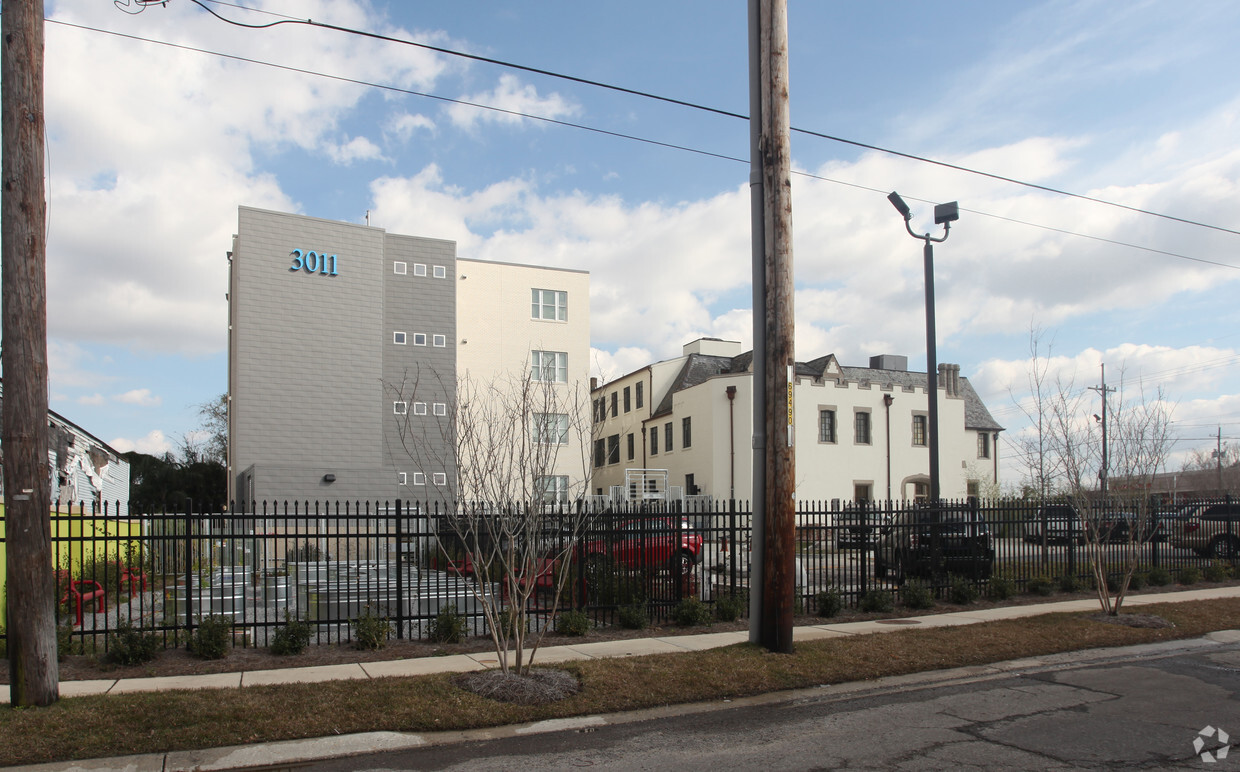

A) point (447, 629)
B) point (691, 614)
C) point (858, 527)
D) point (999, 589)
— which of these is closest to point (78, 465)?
point (447, 629)

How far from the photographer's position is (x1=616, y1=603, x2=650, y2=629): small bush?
1237 centimetres

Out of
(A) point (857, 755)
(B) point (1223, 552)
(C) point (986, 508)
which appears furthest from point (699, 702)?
(B) point (1223, 552)

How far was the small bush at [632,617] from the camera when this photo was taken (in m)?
12.4

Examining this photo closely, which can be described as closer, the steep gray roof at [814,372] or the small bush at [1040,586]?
the small bush at [1040,586]

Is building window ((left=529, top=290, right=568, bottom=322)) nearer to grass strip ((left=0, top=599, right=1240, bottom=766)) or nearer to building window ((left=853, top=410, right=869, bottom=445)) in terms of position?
building window ((left=853, top=410, right=869, bottom=445))

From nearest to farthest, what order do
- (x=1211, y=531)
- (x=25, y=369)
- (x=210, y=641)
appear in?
(x=25, y=369) < (x=210, y=641) < (x=1211, y=531)

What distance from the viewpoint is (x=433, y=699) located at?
8078mm

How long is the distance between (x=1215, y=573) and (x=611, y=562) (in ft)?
46.6

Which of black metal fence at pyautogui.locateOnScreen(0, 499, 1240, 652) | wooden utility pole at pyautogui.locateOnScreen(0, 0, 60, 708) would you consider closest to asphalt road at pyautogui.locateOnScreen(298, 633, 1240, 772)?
black metal fence at pyautogui.locateOnScreen(0, 499, 1240, 652)

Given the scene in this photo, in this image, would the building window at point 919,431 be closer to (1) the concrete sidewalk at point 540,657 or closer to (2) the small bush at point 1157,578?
(2) the small bush at point 1157,578

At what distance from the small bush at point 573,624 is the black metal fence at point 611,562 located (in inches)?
9.0

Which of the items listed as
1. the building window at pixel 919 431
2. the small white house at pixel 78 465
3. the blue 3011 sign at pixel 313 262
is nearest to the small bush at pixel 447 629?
the small white house at pixel 78 465

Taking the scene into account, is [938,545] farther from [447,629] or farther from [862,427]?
[862,427]

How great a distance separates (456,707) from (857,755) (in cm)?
350
